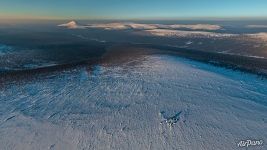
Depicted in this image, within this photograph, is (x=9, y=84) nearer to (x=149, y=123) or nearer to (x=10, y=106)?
(x=10, y=106)

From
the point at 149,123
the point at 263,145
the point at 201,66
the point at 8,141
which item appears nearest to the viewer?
the point at 263,145

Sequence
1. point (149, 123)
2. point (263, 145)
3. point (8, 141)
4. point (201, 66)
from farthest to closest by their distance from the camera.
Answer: point (201, 66) < point (149, 123) < point (8, 141) < point (263, 145)

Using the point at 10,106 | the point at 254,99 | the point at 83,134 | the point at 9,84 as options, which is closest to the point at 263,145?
the point at 254,99

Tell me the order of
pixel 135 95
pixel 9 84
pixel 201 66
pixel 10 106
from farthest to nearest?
pixel 201 66 < pixel 9 84 < pixel 135 95 < pixel 10 106

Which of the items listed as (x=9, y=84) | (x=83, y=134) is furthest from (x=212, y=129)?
(x=9, y=84)

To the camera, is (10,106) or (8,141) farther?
(10,106)

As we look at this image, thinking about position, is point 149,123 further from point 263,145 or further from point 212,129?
point 263,145
